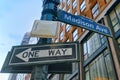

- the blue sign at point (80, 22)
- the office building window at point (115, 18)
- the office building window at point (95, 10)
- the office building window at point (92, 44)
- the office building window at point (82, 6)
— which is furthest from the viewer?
the office building window at point (82, 6)

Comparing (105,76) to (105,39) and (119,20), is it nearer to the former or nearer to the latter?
(105,39)

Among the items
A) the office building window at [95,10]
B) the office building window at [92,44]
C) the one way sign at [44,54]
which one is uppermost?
the office building window at [95,10]

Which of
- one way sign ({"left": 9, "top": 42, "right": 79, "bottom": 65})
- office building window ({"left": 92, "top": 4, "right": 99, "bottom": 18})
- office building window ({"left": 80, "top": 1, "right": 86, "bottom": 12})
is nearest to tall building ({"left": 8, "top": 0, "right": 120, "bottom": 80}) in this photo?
office building window ({"left": 92, "top": 4, "right": 99, "bottom": 18})

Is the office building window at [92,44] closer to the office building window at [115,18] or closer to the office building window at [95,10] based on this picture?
the office building window at [115,18]

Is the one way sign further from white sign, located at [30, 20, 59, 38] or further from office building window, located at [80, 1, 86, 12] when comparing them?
office building window, located at [80, 1, 86, 12]

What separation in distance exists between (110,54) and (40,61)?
11989 millimetres

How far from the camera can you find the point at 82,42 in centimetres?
2048

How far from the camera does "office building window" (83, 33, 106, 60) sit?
1714 centimetres

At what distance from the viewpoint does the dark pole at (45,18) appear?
307 cm

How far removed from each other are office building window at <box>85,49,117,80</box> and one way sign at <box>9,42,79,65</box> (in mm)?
10546

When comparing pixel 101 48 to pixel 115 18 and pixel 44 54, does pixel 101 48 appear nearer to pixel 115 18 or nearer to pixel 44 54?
pixel 115 18

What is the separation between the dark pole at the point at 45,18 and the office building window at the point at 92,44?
13.1 meters

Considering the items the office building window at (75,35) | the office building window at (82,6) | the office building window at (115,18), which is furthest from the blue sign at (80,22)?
the office building window at (82,6)

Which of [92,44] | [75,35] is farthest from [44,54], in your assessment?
[75,35]
